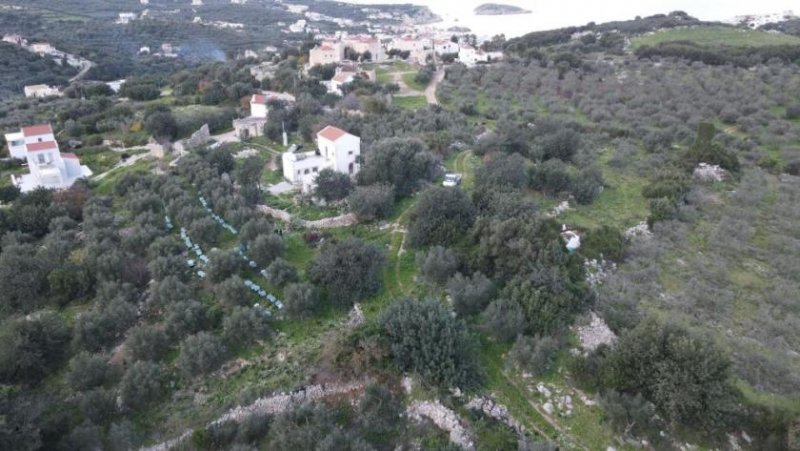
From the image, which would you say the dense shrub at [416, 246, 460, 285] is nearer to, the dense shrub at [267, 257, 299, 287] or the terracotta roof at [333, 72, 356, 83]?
the dense shrub at [267, 257, 299, 287]

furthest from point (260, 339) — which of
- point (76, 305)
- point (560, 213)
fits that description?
point (560, 213)

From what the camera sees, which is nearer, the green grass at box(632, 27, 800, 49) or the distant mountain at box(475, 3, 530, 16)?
the green grass at box(632, 27, 800, 49)

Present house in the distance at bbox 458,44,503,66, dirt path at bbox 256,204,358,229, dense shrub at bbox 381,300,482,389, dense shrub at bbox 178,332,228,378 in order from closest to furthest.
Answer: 1. dense shrub at bbox 381,300,482,389
2. dense shrub at bbox 178,332,228,378
3. dirt path at bbox 256,204,358,229
4. house in the distance at bbox 458,44,503,66

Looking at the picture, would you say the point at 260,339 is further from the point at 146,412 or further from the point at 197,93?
the point at 197,93

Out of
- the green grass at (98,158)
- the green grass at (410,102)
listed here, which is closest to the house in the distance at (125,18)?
the green grass at (98,158)

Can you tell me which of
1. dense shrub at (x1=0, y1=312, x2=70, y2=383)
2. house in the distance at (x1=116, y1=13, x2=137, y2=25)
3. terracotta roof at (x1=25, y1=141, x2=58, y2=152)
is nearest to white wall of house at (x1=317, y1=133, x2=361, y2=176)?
dense shrub at (x1=0, y1=312, x2=70, y2=383)

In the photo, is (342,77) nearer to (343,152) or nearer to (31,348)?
(343,152)

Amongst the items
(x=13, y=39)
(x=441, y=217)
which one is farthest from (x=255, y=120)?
(x=13, y=39)
